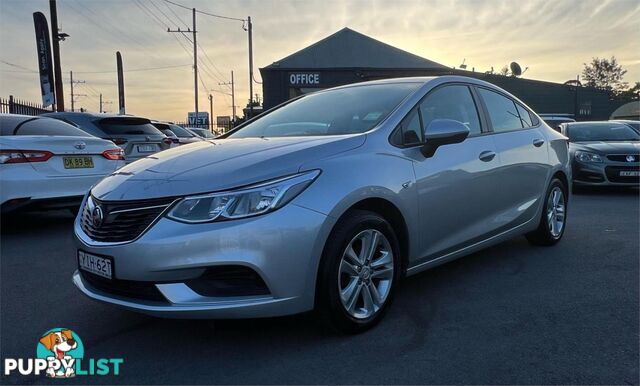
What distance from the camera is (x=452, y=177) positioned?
11.8 feet

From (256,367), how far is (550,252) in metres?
3.42

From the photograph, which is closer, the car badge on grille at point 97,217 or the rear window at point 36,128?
the car badge on grille at point 97,217

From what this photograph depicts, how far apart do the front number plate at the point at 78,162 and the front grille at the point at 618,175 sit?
826 cm

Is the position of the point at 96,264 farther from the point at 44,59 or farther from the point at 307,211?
the point at 44,59

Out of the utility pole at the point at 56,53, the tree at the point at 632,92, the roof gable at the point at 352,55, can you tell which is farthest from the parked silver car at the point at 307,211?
the tree at the point at 632,92

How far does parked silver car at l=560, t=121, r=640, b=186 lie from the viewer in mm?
9023

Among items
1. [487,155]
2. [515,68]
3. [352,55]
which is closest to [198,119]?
[352,55]

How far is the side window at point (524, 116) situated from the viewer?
4833mm

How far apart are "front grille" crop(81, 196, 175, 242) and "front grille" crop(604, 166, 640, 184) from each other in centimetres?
871

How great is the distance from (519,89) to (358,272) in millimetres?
32096

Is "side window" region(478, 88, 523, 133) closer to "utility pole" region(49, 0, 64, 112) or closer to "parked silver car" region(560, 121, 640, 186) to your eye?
"parked silver car" region(560, 121, 640, 186)

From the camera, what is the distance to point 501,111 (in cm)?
455

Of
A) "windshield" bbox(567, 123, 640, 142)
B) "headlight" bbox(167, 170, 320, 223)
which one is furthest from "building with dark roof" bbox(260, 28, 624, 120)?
"headlight" bbox(167, 170, 320, 223)

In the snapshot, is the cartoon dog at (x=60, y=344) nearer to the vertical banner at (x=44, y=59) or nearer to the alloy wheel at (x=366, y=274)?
the alloy wheel at (x=366, y=274)
